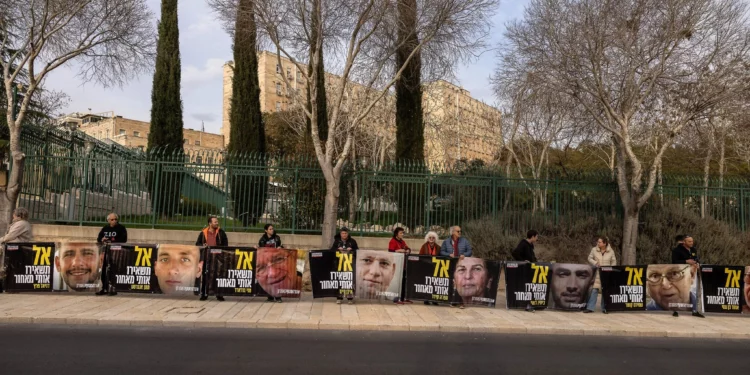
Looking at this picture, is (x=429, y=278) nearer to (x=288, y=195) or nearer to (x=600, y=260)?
(x=600, y=260)

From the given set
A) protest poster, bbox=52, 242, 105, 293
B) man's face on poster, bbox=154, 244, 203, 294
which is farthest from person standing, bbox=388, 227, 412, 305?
protest poster, bbox=52, 242, 105, 293

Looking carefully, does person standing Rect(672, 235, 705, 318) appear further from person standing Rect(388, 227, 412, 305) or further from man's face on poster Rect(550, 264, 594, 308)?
person standing Rect(388, 227, 412, 305)

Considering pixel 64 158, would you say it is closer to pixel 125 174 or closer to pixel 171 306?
pixel 125 174

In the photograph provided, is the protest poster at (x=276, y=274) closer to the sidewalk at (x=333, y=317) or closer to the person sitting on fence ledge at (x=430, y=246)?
the sidewalk at (x=333, y=317)

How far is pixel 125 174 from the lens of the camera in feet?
46.8

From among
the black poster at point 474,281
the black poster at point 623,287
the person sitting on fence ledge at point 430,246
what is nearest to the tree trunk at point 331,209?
the person sitting on fence ledge at point 430,246

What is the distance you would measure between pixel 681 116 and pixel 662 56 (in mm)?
1814

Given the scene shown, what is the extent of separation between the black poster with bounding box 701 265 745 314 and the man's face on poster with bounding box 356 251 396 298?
20.8 feet

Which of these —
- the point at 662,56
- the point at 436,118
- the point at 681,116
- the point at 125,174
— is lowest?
the point at 125,174

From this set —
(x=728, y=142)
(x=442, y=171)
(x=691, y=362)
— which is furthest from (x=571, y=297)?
(x=728, y=142)

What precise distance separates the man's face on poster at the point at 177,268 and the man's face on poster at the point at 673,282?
29.6 feet

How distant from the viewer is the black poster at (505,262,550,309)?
422 inches

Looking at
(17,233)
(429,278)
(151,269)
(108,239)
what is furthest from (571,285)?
(17,233)

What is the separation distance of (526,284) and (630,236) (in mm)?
4693
